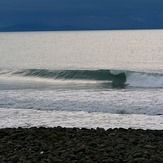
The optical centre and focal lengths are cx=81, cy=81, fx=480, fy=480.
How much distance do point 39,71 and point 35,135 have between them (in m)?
32.9

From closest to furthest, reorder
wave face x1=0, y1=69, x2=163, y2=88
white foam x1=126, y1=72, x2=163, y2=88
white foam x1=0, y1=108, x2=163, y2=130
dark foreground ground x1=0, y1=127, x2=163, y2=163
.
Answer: dark foreground ground x1=0, y1=127, x2=163, y2=163 < white foam x1=0, y1=108, x2=163, y2=130 < white foam x1=126, y1=72, x2=163, y2=88 < wave face x1=0, y1=69, x2=163, y2=88

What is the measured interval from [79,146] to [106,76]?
29685mm

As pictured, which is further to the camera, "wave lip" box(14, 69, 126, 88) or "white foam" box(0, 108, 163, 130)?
"wave lip" box(14, 69, 126, 88)

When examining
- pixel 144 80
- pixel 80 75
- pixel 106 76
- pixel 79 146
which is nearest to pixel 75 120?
pixel 79 146

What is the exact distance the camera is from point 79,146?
1086 centimetres

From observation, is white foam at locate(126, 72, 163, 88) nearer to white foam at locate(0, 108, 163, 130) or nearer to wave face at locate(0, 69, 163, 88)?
wave face at locate(0, 69, 163, 88)

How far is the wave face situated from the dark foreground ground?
20.6 meters

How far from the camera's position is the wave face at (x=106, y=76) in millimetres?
35125

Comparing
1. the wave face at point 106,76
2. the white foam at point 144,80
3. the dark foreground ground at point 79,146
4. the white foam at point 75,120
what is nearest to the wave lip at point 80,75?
the wave face at point 106,76

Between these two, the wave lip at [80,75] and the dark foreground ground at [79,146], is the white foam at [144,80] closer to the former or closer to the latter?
the wave lip at [80,75]

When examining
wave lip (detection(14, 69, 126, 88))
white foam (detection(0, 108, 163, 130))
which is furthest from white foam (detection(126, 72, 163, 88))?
white foam (detection(0, 108, 163, 130))

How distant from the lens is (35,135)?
1259 cm

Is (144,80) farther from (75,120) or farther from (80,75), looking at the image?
(75,120)

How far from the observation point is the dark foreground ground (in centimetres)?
981
